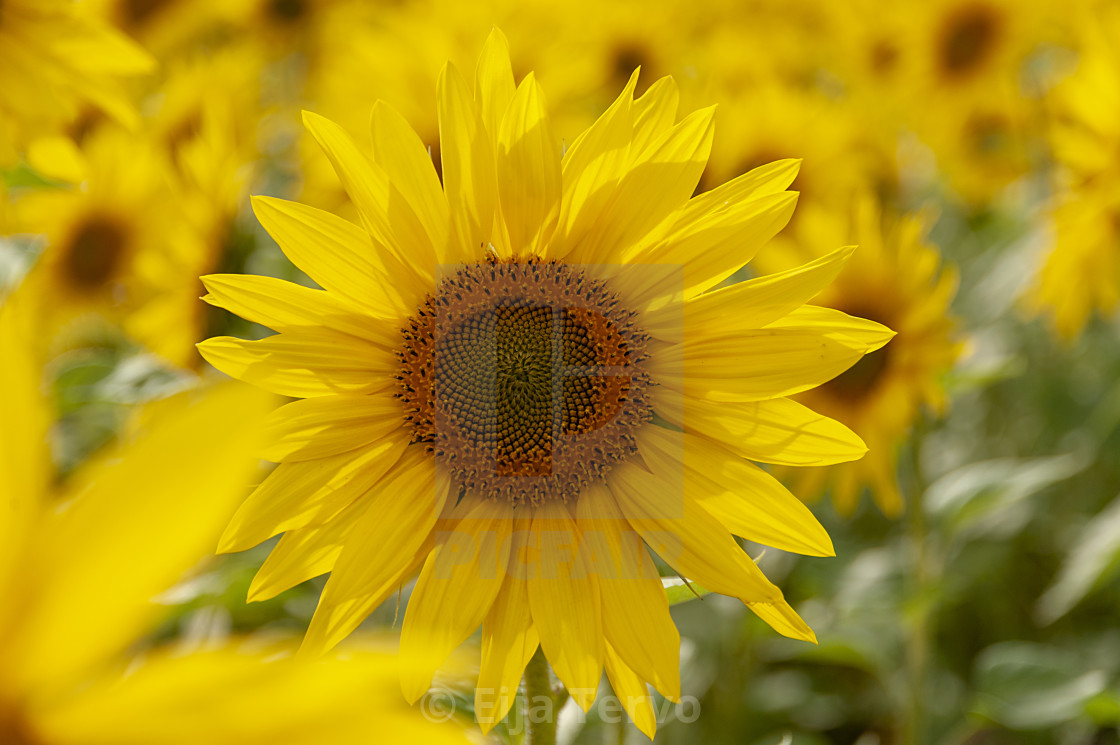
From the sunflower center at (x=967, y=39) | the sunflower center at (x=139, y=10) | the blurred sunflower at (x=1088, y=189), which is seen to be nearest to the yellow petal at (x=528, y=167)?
the blurred sunflower at (x=1088, y=189)

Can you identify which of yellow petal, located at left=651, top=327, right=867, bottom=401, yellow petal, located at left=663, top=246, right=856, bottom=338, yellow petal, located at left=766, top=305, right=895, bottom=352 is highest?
yellow petal, located at left=663, top=246, right=856, bottom=338

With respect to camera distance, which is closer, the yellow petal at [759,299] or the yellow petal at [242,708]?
the yellow petal at [242,708]

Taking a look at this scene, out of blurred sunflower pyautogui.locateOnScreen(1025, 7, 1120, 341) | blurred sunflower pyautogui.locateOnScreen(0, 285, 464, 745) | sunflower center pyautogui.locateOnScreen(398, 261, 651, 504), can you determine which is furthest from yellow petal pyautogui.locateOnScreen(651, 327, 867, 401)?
blurred sunflower pyautogui.locateOnScreen(1025, 7, 1120, 341)

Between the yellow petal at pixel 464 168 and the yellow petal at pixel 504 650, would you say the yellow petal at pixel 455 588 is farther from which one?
the yellow petal at pixel 464 168

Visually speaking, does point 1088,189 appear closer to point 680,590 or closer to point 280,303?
point 680,590

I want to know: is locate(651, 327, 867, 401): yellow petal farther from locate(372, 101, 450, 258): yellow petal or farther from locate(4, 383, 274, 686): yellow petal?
locate(4, 383, 274, 686): yellow petal

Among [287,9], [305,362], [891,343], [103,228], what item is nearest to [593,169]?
[305,362]

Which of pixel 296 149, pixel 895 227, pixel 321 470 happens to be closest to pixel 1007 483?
pixel 895 227
